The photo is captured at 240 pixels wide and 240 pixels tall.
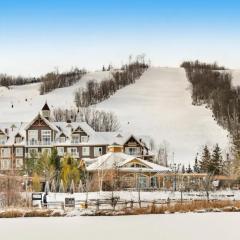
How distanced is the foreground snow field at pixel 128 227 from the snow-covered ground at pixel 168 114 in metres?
30.1

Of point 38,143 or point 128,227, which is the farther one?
point 38,143

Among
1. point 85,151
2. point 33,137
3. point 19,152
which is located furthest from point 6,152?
point 85,151

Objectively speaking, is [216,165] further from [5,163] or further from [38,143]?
[5,163]

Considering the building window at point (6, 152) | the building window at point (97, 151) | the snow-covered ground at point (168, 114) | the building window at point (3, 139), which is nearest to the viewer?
the building window at point (97, 151)

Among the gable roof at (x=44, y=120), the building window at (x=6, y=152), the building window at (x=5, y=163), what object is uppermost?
the gable roof at (x=44, y=120)

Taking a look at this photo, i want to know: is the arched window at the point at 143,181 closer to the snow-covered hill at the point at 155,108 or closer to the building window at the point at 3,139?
the building window at the point at 3,139

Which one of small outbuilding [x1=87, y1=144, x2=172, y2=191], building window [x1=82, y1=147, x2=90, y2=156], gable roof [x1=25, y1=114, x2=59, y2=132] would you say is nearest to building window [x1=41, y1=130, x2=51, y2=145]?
gable roof [x1=25, y1=114, x2=59, y2=132]

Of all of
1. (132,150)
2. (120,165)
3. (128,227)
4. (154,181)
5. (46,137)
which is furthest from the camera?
(46,137)

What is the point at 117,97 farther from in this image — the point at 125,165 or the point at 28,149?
the point at 125,165

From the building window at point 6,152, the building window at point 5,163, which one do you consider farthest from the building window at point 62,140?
the building window at point 5,163

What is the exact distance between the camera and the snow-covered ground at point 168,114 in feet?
188

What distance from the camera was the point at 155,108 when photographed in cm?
6962

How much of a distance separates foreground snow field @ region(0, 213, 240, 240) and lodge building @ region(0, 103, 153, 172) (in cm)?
2346

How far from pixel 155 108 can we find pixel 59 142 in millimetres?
25555
